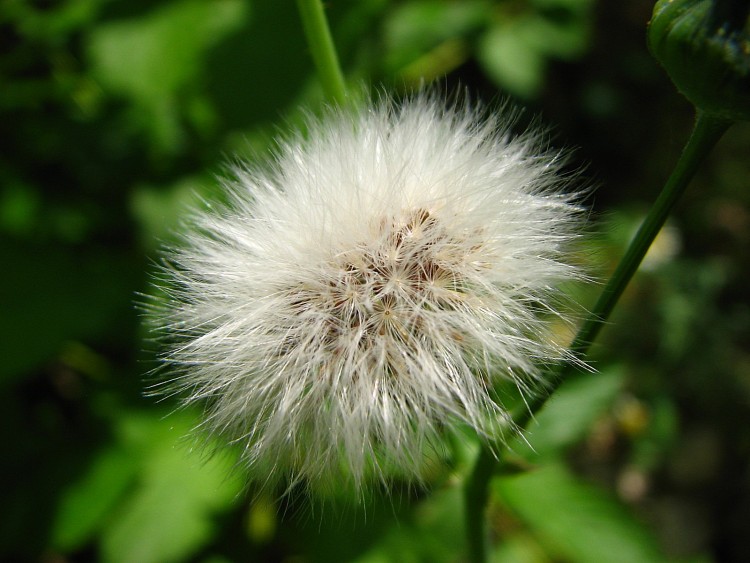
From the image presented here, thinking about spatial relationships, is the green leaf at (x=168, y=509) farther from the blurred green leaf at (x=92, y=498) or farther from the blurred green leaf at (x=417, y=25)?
the blurred green leaf at (x=417, y=25)

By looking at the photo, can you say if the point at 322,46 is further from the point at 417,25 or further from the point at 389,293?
the point at 417,25

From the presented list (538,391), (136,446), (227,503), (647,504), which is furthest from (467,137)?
(647,504)

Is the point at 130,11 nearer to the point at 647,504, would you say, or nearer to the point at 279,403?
the point at 279,403

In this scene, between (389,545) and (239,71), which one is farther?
(239,71)

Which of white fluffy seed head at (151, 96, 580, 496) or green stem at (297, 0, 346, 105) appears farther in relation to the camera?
green stem at (297, 0, 346, 105)

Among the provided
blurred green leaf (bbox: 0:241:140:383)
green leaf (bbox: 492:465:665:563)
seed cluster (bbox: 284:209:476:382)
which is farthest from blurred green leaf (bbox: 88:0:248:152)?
green leaf (bbox: 492:465:665:563)

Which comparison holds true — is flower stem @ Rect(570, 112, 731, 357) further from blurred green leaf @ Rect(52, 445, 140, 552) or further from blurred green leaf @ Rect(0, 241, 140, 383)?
blurred green leaf @ Rect(0, 241, 140, 383)

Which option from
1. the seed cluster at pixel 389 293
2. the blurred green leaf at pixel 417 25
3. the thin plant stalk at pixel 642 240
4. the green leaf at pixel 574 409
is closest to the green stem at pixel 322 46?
the seed cluster at pixel 389 293
